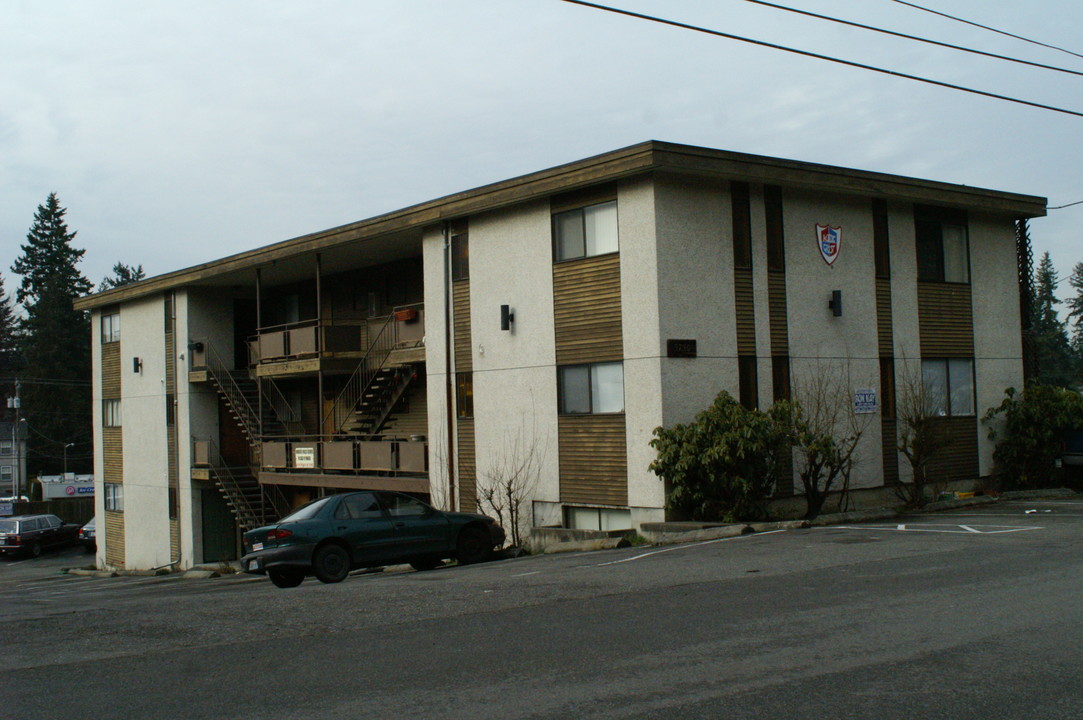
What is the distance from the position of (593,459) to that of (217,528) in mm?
18563

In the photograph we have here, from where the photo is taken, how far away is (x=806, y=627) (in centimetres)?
909

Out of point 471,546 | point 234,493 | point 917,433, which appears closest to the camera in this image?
point 471,546

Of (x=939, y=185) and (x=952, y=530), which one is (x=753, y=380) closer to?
(x=952, y=530)

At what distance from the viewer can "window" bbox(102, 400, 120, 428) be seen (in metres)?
38.8

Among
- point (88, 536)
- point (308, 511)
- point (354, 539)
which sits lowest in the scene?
point (88, 536)

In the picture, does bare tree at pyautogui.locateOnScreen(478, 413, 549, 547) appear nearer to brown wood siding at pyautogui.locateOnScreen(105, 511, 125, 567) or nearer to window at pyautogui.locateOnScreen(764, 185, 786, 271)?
window at pyautogui.locateOnScreen(764, 185, 786, 271)

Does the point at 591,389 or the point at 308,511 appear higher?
the point at 591,389

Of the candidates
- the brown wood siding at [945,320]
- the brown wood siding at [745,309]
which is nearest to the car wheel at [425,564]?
the brown wood siding at [745,309]

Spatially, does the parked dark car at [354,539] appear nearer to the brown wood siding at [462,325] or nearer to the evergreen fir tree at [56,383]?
the brown wood siding at [462,325]

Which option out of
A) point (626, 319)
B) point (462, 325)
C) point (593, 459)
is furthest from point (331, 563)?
point (462, 325)

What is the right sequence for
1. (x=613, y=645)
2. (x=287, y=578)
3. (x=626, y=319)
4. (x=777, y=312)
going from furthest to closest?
(x=777, y=312) < (x=626, y=319) < (x=287, y=578) < (x=613, y=645)

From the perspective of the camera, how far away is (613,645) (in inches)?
345

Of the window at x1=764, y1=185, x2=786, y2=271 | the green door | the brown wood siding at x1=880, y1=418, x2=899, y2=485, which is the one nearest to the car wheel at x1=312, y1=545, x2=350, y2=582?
the window at x1=764, y1=185, x2=786, y2=271

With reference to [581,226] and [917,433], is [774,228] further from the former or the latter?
[917,433]
